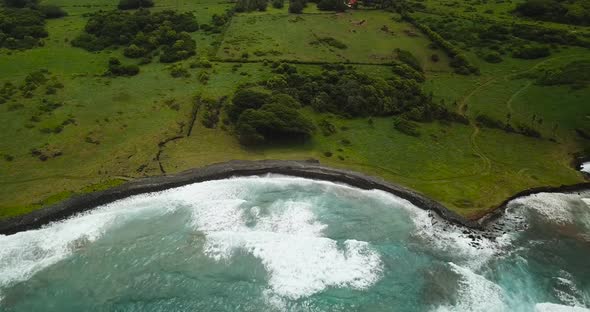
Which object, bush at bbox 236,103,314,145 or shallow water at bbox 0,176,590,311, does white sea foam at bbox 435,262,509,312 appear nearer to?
shallow water at bbox 0,176,590,311

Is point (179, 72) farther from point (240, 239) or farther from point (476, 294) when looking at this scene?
point (476, 294)

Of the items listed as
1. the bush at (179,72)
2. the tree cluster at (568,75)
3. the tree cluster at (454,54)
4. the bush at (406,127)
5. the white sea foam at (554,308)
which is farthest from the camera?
the tree cluster at (454,54)

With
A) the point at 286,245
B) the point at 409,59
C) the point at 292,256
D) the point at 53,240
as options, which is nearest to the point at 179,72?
the point at 53,240

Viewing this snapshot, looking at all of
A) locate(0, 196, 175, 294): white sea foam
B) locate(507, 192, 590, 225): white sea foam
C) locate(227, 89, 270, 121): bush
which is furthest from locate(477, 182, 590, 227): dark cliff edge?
locate(0, 196, 175, 294): white sea foam

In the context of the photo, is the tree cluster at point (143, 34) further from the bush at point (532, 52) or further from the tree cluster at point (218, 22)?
the bush at point (532, 52)

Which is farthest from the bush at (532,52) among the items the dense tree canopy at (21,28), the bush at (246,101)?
the dense tree canopy at (21,28)

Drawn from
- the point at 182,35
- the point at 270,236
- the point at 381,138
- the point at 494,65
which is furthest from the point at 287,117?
the point at 494,65
